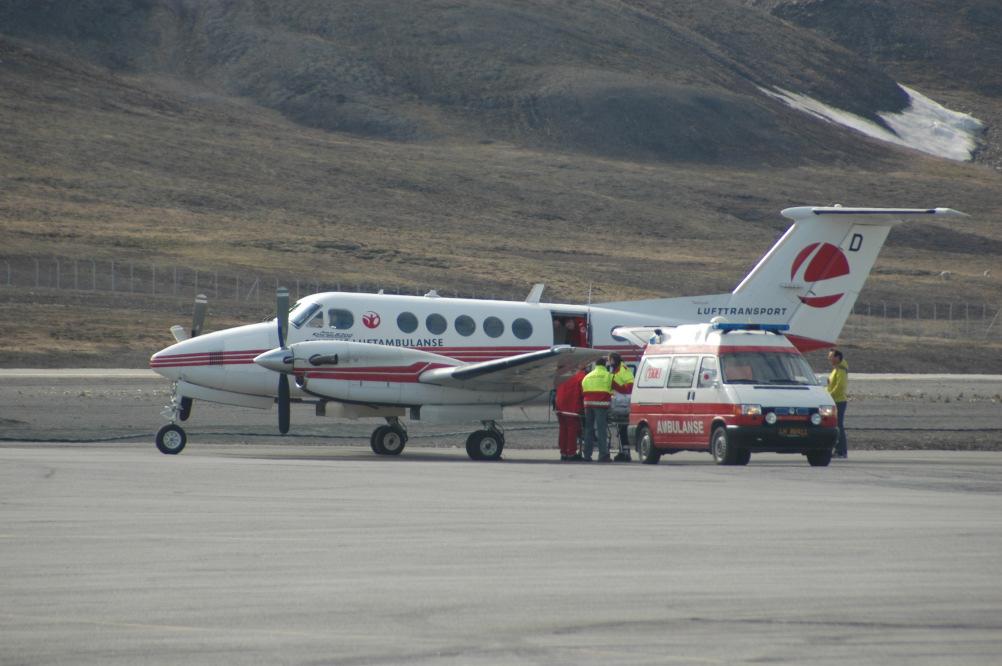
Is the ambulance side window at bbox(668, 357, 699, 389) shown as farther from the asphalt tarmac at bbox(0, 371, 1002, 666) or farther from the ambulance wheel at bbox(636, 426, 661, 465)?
the asphalt tarmac at bbox(0, 371, 1002, 666)

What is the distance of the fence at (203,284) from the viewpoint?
66312 mm

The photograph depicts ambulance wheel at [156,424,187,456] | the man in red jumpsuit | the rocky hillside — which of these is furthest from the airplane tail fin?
the rocky hillside

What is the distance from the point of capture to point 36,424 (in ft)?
97.5

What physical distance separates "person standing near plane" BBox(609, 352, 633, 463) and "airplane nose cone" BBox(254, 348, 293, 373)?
5.57 metres

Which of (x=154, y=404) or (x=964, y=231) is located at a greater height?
(x=964, y=231)

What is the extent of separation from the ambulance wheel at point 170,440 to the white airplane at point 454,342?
2cm

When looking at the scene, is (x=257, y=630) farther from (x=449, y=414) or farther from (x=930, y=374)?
(x=930, y=374)

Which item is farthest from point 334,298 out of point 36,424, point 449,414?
point 36,424

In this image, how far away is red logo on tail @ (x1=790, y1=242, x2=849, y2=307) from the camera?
93.5ft

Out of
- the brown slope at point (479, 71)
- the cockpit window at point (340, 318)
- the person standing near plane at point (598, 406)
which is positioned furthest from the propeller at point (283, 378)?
the brown slope at point (479, 71)

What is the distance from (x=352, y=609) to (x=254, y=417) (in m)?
25.6

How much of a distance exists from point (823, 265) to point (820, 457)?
7.25m

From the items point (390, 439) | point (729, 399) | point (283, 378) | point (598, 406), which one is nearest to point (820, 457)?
point (729, 399)

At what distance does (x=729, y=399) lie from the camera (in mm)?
22047
